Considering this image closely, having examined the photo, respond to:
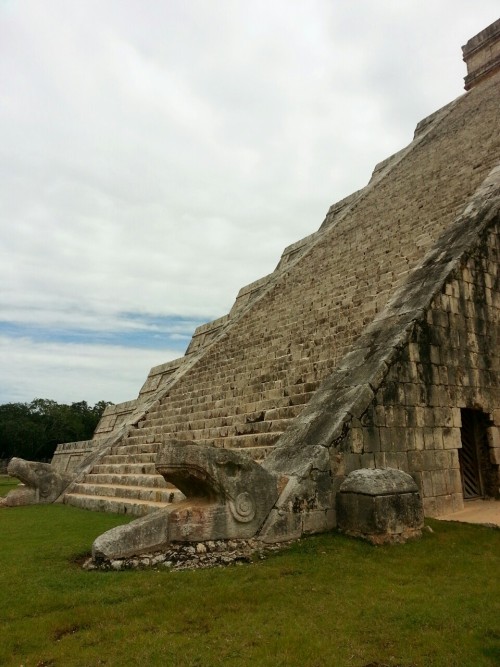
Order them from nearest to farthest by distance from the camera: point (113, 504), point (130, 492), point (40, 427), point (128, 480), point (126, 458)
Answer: point (113, 504)
point (130, 492)
point (128, 480)
point (126, 458)
point (40, 427)

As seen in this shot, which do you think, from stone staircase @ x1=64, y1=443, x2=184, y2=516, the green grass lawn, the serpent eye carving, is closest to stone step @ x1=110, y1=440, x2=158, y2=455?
stone staircase @ x1=64, y1=443, x2=184, y2=516

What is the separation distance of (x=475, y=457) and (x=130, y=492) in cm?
543

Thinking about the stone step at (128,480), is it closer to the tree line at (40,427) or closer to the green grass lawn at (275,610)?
the green grass lawn at (275,610)

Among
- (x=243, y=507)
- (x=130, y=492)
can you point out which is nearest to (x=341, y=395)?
(x=243, y=507)

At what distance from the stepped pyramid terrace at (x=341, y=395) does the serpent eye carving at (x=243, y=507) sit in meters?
0.01

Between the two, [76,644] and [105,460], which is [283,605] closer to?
[76,644]

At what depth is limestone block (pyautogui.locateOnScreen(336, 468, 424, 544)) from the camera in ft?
16.3

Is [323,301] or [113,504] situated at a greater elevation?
[323,301]

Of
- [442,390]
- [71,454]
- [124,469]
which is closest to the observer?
[442,390]

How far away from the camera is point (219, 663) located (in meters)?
2.82

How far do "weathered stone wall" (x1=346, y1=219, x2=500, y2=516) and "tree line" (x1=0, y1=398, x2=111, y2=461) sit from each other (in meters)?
47.3

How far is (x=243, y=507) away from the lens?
5.00 m

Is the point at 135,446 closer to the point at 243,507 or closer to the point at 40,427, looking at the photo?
the point at 243,507

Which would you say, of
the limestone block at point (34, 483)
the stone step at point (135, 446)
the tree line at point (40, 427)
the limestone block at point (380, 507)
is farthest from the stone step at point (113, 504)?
the tree line at point (40, 427)
